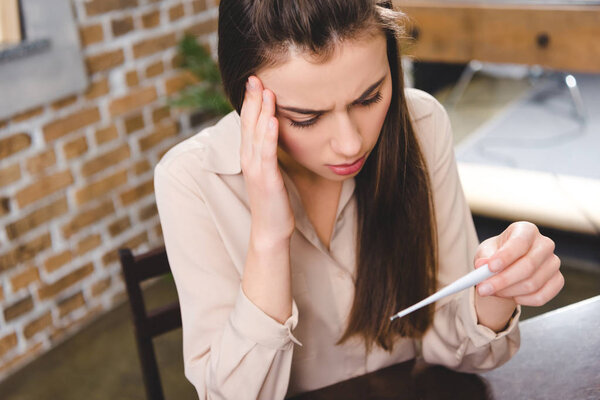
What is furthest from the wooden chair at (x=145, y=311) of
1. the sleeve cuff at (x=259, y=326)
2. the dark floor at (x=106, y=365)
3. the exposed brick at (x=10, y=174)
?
the exposed brick at (x=10, y=174)

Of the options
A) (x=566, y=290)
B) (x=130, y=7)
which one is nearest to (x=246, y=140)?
(x=130, y=7)

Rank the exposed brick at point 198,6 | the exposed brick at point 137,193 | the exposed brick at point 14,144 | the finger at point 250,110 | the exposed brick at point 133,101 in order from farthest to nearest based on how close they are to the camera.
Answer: the exposed brick at point 198,6, the exposed brick at point 137,193, the exposed brick at point 133,101, the exposed brick at point 14,144, the finger at point 250,110

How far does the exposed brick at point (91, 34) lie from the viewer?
2.05 meters

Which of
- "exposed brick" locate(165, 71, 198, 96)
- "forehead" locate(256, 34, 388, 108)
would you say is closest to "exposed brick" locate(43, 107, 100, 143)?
"exposed brick" locate(165, 71, 198, 96)

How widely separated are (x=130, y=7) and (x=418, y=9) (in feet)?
3.41

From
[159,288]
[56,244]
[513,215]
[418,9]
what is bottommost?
[159,288]

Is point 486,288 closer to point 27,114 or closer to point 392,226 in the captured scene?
point 392,226

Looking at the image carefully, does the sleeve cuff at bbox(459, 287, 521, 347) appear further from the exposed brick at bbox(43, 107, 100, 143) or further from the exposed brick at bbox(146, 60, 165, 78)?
the exposed brick at bbox(146, 60, 165, 78)

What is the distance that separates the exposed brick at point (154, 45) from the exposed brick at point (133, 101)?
0.12 metres

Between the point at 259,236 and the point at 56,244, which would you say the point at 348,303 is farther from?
the point at 56,244

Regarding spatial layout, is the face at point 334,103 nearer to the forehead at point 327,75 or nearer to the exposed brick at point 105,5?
the forehead at point 327,75

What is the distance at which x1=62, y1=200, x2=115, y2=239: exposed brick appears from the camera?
2.14m

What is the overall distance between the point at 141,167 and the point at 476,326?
169cm

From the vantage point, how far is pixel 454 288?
2.43ft
